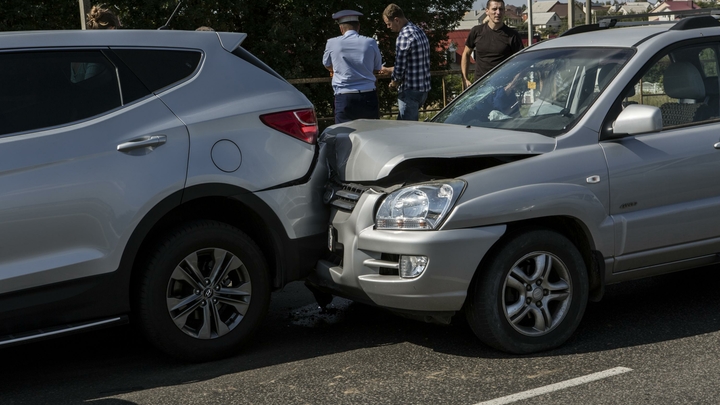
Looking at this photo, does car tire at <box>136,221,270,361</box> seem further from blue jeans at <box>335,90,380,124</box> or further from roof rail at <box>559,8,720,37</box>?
blue jeans at <box>335,90,380,124</box>

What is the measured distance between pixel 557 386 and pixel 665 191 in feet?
4.87

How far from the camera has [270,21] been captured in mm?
30969

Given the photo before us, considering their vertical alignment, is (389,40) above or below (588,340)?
above

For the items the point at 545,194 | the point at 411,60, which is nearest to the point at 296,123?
the point at 545,194

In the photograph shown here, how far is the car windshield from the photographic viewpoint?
17.7ft

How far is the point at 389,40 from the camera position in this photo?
35062 millimetres

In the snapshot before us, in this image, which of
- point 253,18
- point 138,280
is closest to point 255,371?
point 138,280

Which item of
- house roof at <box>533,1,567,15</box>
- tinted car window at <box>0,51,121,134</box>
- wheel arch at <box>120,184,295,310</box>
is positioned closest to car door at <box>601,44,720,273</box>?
wheel arch at <box>120,184,295,310</box>

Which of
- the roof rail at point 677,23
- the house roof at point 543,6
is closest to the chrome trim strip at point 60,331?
the roof rail at point 677,23

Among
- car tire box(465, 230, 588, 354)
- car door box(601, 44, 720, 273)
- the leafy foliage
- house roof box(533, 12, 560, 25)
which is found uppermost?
house roof box(533, 12, 560, 25)

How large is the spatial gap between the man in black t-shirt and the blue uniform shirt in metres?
1.57

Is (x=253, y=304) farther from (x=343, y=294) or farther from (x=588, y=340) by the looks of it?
(x=588, y=340)

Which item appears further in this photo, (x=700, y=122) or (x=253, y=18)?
(x=253, y=18)

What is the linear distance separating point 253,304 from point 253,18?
2736 centimetres
